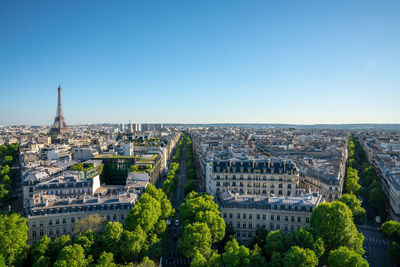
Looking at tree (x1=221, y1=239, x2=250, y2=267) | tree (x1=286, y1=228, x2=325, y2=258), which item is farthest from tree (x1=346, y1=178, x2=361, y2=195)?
tree (x1=221, y1=239, x2=250, y2=267)

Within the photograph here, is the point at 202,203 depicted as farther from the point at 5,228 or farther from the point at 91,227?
the point at 5,228

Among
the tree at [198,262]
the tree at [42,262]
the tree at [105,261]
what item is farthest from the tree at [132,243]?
the tree at [42,262]

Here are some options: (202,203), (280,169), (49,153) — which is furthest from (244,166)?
(49,153)

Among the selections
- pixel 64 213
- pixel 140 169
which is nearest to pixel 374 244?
pixel 140 169

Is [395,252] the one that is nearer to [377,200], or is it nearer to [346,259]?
[346,259]

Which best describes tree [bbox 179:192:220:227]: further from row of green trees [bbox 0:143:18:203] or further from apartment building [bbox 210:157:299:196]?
row of green trees [bbox 0:143:18:203]

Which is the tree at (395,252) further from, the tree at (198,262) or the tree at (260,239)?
the tree at (198,262)
